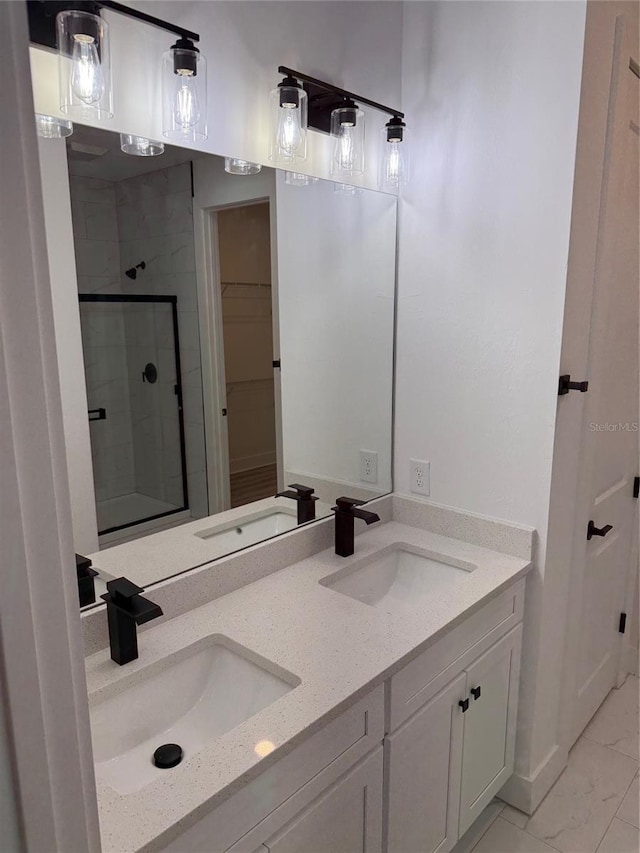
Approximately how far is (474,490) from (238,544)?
0.78 meters

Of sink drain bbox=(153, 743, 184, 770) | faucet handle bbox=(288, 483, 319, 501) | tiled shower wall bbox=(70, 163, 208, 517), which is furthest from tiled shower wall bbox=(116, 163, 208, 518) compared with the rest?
sink drain bbox=(153, 743, 184, 770)

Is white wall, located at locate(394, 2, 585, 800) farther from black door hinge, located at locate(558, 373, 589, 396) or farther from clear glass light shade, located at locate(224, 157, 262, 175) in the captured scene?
clear glass light shade, located at locate(224, 157, 262, 175)

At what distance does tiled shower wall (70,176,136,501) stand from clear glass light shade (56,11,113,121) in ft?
0.45

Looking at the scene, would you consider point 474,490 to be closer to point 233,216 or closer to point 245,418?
point 245,418

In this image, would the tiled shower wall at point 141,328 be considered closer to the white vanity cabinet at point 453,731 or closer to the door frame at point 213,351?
the door frame at point 213,351

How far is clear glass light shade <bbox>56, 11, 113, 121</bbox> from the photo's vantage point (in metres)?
1.12

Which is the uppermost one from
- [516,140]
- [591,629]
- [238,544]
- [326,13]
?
[326,13]

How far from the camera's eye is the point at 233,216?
155cm

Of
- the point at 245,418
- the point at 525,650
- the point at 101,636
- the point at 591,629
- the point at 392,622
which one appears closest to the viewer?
the point at 101,636

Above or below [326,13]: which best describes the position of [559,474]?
below

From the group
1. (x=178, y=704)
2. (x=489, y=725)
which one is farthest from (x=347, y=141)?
(x=489, y=725)

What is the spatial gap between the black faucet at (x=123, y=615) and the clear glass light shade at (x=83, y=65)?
966mm

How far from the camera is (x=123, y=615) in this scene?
1199mm

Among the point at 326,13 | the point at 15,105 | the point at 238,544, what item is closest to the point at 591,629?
the point at 238,544
